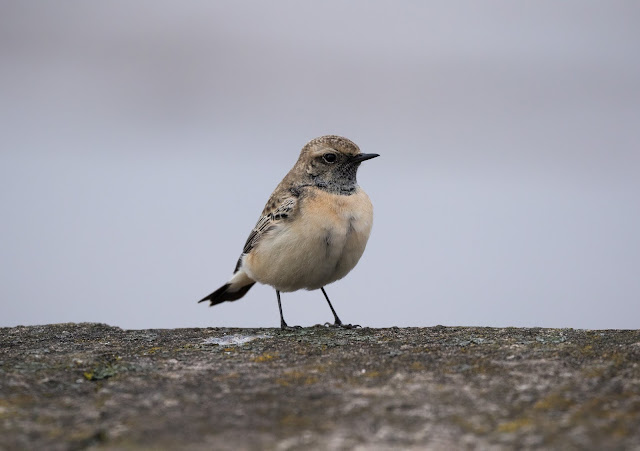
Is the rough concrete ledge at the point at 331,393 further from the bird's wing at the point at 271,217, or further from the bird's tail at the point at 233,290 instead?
the bird's tail at the point at 233,290

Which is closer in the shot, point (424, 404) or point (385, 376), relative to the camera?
point (424, 404)

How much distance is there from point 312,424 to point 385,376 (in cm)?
73

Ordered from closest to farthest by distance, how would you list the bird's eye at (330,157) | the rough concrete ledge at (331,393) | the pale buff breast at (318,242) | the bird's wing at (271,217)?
the rough concrete ledge at (331,393)
the pale buff breast at (318,242)
the bird's wing at (271,217)
the bird's eye at (330,157)

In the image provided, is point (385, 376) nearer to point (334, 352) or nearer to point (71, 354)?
point (334, 352)

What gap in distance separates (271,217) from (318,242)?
0.75 m

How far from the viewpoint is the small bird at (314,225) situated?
625cm

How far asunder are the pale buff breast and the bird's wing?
0.08 meters

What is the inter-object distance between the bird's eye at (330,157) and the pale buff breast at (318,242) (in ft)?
1.38

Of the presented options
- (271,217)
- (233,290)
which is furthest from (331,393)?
(233,290)

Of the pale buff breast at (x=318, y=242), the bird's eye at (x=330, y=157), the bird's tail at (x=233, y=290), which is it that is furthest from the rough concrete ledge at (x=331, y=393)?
the bird's tail at (x=233, y=290)

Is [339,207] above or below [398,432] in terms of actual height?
above

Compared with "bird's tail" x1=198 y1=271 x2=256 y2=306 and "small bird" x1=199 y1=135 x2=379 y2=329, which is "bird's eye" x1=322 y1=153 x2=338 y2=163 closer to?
"small bird" x1=199 y1=135 x2=379 y2=329

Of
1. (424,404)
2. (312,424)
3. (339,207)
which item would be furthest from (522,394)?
(339,207)

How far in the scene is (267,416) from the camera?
99.7 inches
